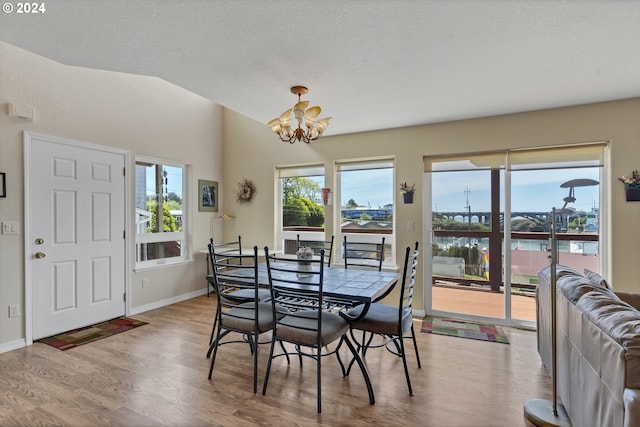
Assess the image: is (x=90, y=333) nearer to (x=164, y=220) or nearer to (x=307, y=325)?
(x=164, y=220)

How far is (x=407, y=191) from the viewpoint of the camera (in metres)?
4.03

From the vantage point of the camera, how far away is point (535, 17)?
6.03 ft

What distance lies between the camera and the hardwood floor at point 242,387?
1960 millimetres

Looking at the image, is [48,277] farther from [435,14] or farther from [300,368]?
[435,14]

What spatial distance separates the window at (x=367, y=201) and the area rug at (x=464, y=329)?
908 mm

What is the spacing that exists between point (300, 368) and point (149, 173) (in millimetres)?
3271

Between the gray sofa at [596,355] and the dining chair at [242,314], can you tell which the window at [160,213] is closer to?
the dining chair at [242,314]

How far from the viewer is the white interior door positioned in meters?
3.12

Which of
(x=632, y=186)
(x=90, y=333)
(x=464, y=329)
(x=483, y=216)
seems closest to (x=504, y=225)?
(x=483, y=216)

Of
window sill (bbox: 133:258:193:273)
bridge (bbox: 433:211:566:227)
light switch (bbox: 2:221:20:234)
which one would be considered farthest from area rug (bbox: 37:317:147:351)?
bridge (bbox: 433:211:566:227)

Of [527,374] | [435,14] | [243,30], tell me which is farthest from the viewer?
[527,374]

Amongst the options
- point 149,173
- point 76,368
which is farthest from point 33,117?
point 76,368

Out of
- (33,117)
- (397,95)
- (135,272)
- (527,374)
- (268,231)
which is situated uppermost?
(397,95)

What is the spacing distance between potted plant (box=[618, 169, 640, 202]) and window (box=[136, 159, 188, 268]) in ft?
17.4
